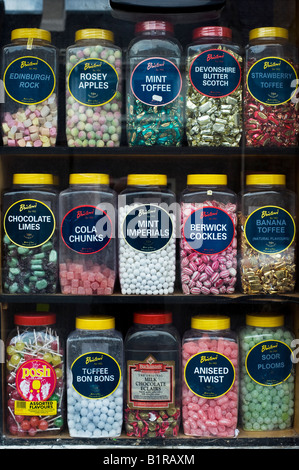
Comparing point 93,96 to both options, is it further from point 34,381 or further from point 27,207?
point 34,381

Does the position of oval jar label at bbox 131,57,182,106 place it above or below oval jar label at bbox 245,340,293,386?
above

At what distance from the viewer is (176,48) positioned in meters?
1.73

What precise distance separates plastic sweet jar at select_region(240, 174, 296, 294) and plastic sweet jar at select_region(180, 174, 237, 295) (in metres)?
0.04

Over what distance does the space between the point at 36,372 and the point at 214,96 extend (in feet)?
3.26

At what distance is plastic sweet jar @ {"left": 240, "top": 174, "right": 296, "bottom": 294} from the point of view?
5.57ft

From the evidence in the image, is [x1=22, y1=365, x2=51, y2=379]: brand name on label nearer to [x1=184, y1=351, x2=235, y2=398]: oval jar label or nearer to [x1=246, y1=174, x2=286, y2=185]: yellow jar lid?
[x1=184, y1=351, x2=235, y2=398]: oval jar label

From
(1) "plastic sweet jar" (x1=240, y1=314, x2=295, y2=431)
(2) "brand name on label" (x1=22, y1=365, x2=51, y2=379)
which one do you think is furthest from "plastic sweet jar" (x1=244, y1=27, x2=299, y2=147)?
(2) "brand name on label" (x1=22, y1=365, x2=51, y2=379)

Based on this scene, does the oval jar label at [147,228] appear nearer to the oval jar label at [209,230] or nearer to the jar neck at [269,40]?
the oval jar label at [209,230]

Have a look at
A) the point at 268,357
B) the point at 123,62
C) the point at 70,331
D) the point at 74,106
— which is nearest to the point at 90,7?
the point at 123,62

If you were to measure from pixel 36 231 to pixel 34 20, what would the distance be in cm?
71

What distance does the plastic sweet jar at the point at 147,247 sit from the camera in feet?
5.52

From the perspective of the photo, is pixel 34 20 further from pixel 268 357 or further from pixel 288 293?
pixel 268 357

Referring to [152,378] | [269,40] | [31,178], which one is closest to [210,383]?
[152,378]

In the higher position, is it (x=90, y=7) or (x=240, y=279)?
(x=90, y=7)
